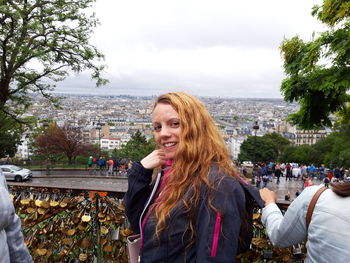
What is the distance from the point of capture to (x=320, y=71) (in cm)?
970

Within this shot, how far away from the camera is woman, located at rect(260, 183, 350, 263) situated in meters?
1.40

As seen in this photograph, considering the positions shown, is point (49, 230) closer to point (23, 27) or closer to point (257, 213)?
point (257, 213)

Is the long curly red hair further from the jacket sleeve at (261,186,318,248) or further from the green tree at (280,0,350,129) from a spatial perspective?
the green tree at (280,0,350,129)

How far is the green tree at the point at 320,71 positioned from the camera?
895 centimetres

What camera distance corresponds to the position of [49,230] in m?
2.84

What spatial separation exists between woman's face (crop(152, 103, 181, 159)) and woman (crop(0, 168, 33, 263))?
86cm

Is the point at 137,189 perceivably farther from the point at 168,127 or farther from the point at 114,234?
the point at 114,234

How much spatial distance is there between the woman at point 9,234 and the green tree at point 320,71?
907 cm

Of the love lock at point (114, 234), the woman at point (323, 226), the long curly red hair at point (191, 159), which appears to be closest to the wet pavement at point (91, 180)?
the love lock at point (114, 234)

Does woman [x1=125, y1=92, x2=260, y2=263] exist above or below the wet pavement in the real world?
above

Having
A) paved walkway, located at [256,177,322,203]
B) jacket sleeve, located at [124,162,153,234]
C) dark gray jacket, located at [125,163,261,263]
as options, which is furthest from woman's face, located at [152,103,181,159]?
paved walkway, located at [256,177,322,203]

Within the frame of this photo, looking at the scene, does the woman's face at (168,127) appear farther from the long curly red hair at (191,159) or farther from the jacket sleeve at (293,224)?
the jacket sleeve at (293,224)

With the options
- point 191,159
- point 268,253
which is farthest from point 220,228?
point 268,253

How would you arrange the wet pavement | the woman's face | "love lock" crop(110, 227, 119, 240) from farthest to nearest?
1. the wet pavement
2. "love lock" crop(110, 227, 119, 240)
3. the woman's face
